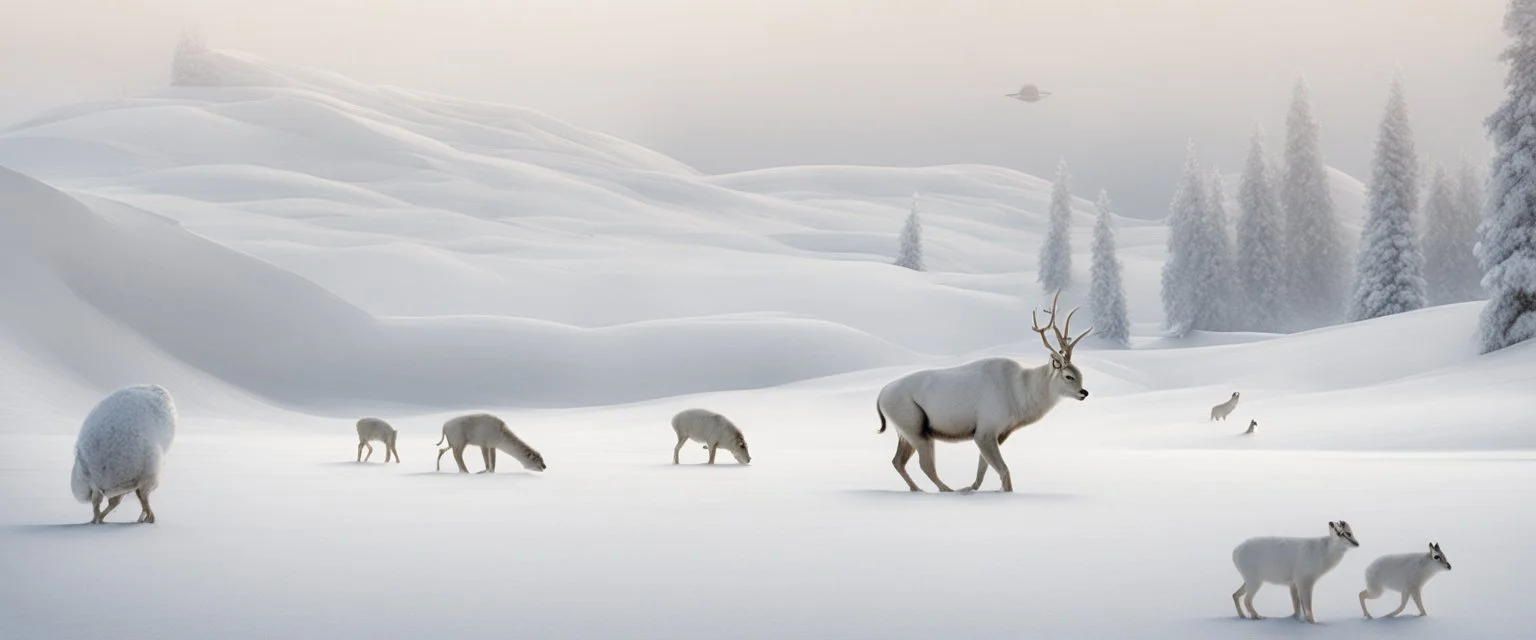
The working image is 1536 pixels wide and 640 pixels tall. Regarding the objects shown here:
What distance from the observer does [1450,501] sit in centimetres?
1066

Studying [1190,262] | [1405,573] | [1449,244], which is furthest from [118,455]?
[1449,244]

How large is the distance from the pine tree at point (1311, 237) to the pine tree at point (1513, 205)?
41477mm

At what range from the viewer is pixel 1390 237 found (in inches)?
2222

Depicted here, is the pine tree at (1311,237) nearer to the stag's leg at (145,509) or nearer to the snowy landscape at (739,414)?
the snowy landscape at (739,414)

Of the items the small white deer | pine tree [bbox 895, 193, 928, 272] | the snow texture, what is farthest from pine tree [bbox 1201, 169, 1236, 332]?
the snow texture

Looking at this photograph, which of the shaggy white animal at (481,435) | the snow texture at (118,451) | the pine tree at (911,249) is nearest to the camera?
the snow texture at (118,451)

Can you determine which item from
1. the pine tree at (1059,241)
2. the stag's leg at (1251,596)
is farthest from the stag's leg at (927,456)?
the pine tree at (1059,241)

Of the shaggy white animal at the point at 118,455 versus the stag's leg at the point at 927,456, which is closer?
the shaggy white animal at the point at 118,455

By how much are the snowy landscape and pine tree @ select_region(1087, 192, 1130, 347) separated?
0.21 meters

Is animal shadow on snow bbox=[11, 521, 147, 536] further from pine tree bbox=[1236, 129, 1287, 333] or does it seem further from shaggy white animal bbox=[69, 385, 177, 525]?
pine tree bbox=[1236, 129, 1287, 333]

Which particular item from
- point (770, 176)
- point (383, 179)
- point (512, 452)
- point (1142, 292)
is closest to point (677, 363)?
point (512, 452)

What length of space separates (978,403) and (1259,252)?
64.2 metres

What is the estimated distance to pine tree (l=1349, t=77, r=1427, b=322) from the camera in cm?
5481

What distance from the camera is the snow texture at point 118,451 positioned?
9508 mm
